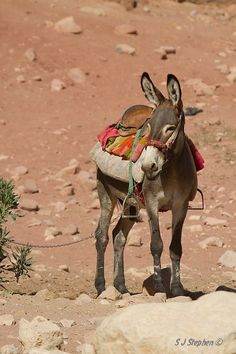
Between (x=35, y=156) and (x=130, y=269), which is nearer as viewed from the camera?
(x=130, y=269)

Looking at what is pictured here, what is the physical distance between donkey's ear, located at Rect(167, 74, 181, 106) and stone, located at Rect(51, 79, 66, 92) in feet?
34.7

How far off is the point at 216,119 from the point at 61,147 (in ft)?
10.0

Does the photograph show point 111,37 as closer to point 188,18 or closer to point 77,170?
point 188,18

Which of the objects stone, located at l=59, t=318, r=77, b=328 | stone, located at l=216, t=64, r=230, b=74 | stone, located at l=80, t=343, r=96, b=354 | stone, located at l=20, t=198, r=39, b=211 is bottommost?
Result: stone, located at l=216, t=64, r=230, b=74

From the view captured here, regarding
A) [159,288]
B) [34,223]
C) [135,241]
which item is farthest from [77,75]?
[159,288]

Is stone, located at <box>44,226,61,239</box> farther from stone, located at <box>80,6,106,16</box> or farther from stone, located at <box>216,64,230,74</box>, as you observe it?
stone, located at <box>80,6,106,16</box>

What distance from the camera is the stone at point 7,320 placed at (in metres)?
8.35

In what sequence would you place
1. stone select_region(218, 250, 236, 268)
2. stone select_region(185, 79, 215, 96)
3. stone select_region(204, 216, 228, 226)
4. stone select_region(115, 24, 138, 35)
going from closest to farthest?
stone select_region(218, 250, 236, 268) → stone select_region(204, 216, 228, 226) → stone select_region(185, 79, 215, 96) → stone select_region(115, 24, 138, 35)

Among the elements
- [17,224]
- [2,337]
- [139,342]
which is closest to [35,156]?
[17,224]

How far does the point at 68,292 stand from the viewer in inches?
462

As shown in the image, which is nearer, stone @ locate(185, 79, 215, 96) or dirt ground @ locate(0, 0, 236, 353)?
dirt ground @ locate(0, 0, 236, 353)

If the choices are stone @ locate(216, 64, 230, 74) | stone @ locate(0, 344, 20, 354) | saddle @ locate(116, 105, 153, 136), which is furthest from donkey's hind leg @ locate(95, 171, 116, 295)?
stone @ locate(216, 64, 230, 74)

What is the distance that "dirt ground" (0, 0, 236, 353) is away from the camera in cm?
1255

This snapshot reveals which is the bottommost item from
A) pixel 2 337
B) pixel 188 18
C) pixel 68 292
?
pixel 188 18
